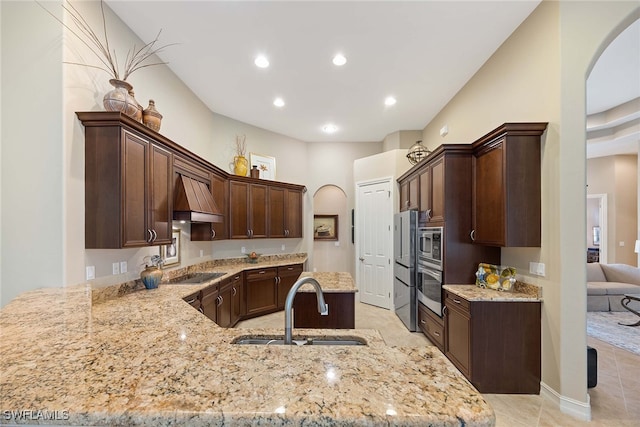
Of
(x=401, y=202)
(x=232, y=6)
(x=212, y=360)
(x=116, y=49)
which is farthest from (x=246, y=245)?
(x=212, y=360)

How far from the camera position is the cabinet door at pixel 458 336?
255cm

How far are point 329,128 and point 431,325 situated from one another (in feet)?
12.8

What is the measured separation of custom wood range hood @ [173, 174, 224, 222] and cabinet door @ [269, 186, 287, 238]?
5.34ft

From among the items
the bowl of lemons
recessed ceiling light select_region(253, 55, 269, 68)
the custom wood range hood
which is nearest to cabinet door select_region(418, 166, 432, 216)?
the bowl of lemons

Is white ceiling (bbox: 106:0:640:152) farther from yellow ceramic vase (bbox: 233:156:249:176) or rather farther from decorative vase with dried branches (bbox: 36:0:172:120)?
yellow ceramic vase (bbox: 233:156:249:176)

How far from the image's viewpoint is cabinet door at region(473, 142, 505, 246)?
251 cm

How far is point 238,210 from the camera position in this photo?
4.59 m

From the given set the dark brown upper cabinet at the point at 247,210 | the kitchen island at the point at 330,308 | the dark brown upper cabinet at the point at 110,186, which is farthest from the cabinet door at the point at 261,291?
the dark brown upper cabinet at the point at 110,186

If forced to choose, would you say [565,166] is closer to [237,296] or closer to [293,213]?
[237,296]

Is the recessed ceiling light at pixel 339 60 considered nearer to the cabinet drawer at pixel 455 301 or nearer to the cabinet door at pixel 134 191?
the cabinet door at pixel 134 191

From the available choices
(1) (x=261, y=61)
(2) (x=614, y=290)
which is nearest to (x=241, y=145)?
(1) (x=261, y=61)

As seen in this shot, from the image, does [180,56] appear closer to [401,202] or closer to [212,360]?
[212,360]

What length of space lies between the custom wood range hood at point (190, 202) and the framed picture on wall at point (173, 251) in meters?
0.46

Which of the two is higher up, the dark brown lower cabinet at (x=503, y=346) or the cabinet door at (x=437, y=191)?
the cabinet door at (x=437, y=191)
